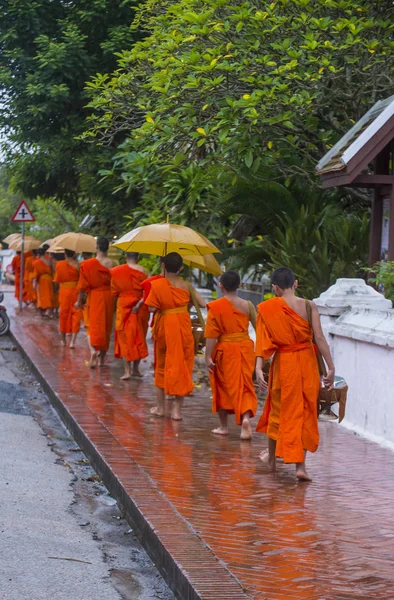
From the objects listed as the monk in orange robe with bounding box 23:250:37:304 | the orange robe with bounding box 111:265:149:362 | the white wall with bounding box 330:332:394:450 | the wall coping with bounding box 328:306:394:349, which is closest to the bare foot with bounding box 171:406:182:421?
the white wall with bounding box 330:332:394:450

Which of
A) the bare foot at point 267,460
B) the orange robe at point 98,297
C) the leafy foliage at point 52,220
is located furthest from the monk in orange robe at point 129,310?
the leafy foliage at point 52,220

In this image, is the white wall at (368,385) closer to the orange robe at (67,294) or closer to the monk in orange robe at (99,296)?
the monk in orange robe at (99,296)

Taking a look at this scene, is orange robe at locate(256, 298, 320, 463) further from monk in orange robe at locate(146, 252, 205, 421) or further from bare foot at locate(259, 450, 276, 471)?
monk in orange robe at locate(146, 252, 205, 421)

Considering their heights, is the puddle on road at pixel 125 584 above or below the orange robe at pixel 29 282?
below

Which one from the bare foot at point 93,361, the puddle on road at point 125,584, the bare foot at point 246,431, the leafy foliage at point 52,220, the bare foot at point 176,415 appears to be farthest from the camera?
the leafy foliage at point 52,220

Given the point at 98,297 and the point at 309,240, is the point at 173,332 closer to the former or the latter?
the point at 309,240

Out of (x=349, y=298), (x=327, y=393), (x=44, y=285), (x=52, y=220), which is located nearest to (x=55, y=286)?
(x=44, y=285)

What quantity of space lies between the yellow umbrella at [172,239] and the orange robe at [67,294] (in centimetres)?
616

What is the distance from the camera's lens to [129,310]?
14523 millimetres

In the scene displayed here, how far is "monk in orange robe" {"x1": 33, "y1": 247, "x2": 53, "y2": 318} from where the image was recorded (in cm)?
2744

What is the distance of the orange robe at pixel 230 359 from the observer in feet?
32.8

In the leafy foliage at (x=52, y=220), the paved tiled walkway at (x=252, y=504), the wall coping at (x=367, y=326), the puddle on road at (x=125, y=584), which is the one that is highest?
the leafy foliage at (x=52, y=220)

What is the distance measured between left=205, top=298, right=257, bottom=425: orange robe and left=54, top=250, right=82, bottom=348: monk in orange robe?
8758 millimetres

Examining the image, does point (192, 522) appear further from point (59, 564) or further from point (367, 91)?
point (367, 91)
